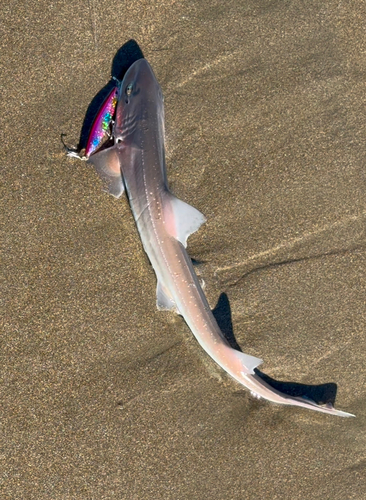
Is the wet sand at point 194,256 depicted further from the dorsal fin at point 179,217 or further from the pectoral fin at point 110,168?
the dorsal fin at point 179,217

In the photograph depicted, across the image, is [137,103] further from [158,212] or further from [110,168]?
[158,212]

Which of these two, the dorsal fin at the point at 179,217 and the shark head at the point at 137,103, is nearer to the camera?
the dorsal fin at the point at 179,217

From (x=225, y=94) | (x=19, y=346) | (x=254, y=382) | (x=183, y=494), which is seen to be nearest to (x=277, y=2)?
(x=225, y=94)

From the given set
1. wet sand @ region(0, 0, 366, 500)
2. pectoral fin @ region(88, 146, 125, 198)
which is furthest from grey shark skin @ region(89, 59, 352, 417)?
wet sand @ region(0, 0, 366, 500)

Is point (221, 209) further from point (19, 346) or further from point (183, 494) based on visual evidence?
point (183, 494)

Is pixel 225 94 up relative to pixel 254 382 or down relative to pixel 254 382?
up

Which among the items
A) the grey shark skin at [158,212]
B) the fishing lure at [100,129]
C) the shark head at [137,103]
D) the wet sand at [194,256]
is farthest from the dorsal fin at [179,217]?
the fishing lure at [100,129]
